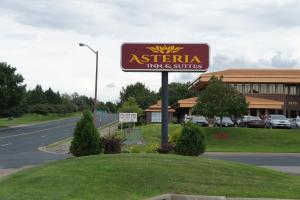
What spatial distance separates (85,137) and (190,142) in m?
3.59

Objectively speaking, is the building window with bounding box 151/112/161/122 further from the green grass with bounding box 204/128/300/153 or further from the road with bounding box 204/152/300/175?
the road with bounding box 204/152/300/175

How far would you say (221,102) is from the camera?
152ft

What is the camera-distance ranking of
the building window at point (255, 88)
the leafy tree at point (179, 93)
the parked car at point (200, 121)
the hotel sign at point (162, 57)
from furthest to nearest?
1. the leafy tree at point (179, 93)
2. the building window at point (255, 88)
3. the parked car at point (200, 121)
4. the hotel sign at point (162, 57)

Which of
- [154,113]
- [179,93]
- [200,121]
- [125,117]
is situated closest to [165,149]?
[125,117]

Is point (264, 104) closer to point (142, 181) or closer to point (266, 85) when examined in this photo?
point (266, 85)

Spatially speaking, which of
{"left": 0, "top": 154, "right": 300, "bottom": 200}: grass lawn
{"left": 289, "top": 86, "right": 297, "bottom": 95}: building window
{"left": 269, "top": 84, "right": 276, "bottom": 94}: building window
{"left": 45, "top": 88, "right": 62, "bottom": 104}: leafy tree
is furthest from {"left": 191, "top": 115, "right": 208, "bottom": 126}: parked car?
{"left": 45, "top": 88, "right": 62, "bottom": 104}: leafy tree

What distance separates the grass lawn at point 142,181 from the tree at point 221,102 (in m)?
32.4

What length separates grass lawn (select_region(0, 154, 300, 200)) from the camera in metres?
10.2

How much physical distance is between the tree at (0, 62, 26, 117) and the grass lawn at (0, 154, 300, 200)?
6255cm

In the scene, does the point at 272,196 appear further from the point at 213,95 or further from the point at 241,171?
the point at 213,95

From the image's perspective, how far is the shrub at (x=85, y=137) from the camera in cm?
1778

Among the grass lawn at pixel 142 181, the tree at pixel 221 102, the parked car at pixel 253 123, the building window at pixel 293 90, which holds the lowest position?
the grass lawn at pixel 142 181

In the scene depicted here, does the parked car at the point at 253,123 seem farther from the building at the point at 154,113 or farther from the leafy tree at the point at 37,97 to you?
the leafy tree at the point at 37,97

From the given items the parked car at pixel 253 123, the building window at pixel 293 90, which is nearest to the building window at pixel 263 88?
the building window at pixel 293 90
